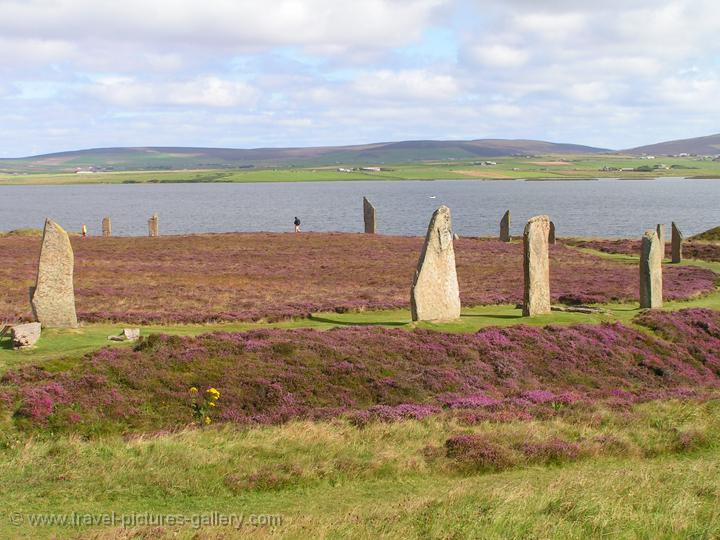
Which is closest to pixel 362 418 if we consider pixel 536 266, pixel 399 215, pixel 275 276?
pixel 536 266

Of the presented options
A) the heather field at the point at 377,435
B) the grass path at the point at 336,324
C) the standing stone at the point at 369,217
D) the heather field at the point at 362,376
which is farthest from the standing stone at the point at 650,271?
the standing stone at the point at 369,217

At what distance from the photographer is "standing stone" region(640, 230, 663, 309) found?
32.0m

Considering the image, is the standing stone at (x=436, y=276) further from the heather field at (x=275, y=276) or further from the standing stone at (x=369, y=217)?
the standing stone at (x=369, y=217)

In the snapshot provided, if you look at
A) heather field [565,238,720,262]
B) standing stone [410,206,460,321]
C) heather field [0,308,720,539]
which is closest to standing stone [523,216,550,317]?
heather field [0,308,720,539]

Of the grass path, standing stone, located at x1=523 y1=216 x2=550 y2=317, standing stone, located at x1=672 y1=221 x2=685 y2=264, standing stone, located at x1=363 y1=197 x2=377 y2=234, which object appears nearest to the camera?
the grass path

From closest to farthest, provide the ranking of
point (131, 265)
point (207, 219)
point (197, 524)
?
1. point (197, 524)
2. point (131, 265)
3. point (207, 219)

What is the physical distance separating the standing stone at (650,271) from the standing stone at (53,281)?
22622mm

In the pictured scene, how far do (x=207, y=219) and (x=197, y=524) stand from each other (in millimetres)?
121680

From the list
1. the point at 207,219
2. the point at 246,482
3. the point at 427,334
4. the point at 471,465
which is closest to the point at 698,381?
the point at 427,334

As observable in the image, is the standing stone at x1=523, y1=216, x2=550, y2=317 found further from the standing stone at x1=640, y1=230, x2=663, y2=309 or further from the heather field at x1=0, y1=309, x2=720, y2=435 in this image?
the standing stone at x1=640, y1=230, x2=663, y2=309

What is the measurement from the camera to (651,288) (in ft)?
107

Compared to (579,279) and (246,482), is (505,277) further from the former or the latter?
(246,482)

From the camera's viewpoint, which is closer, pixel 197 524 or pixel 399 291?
pixel 197 524

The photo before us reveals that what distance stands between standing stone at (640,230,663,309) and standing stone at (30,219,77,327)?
22.6m
